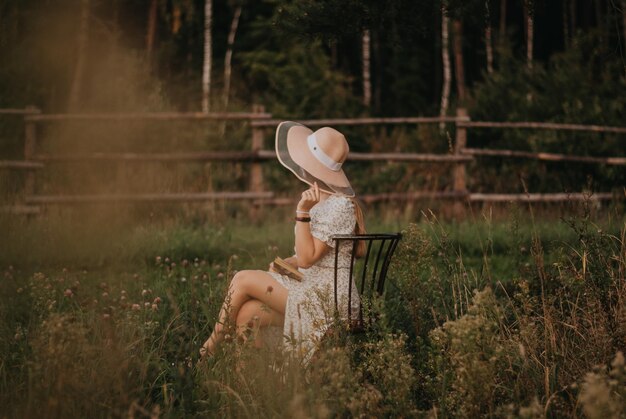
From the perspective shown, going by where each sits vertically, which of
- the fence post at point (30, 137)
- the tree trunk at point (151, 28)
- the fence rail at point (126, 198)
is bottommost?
the fence rail at point (126, 198)

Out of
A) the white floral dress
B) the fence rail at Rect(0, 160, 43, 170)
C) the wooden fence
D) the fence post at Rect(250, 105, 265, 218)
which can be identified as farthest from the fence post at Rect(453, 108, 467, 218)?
the white floral dress

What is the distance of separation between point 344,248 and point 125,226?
3.97 metres

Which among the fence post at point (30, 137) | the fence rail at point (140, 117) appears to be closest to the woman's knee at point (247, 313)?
the fence rail at point (140, 117)

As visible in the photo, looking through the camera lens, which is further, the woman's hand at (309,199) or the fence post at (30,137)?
the fence post at (30,137)

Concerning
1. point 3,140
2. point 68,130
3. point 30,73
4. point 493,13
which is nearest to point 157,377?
point 493,13

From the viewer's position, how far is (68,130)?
9531 mm

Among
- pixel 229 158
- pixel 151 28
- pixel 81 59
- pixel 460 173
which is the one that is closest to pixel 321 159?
pixel 229 158

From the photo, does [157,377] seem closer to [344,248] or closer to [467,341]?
[344,248]

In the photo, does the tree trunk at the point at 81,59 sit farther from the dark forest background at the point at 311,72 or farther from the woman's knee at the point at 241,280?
the woman's knee at the point at 241,280

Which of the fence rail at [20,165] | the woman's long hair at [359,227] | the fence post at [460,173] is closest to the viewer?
the woman's long hair at [359,227]

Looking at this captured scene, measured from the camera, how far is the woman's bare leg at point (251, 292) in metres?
3.41

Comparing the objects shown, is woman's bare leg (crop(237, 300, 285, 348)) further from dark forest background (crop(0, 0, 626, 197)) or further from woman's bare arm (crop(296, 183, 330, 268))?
dark forest background (crop(0, 0, 626, 197))

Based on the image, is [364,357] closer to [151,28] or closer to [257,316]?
[257,316]

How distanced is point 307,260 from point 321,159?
18.9 inches
